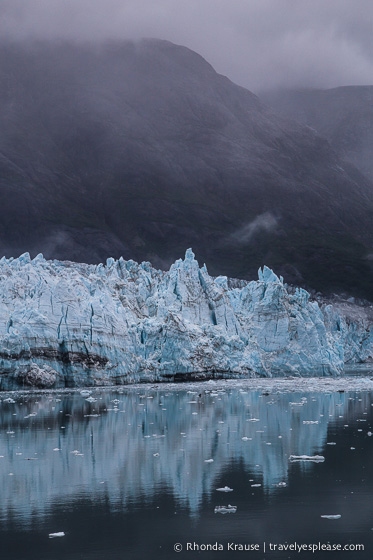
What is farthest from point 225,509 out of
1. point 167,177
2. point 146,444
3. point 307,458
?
point 167,177

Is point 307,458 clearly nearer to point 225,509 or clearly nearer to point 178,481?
point 178,481

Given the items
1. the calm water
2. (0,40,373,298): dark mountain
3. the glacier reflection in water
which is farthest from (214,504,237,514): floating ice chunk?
(0,40,373,298): dark mountain

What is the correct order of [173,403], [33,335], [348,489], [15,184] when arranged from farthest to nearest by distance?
1. [15,184]
2. [33,335]
3. [173,403]
4. [348,489]

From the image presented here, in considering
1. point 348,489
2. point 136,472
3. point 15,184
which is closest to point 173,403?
point 136,472

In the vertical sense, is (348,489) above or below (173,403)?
below

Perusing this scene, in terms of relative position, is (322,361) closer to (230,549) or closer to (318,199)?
(230,549)

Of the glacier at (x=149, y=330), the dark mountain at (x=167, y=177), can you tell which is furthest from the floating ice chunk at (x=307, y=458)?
the dark mountain at (x=167, y=177)

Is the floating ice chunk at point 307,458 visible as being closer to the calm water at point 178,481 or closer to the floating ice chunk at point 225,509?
the calm water at point 178,481
